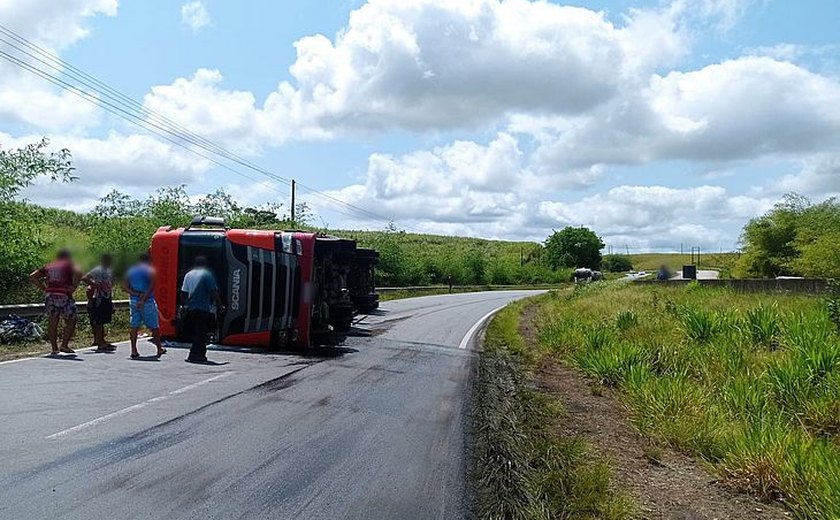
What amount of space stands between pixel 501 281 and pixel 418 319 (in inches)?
2110

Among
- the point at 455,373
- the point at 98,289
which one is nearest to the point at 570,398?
the point at 455,373

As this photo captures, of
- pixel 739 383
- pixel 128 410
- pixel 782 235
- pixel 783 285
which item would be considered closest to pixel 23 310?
pixel 128 410

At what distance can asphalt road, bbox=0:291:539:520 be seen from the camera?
532 centimetres

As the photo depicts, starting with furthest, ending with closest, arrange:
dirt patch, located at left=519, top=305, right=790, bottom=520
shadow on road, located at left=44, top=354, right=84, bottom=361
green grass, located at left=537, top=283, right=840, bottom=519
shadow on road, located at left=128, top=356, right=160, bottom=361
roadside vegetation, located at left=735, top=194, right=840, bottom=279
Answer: roadside vegetation, located at left=735, top=194, right=840, bottom=279
shadow on road, located at left=128, top=356, right=160, bottom=361
shadow on road, located at left=44, top=354, right=84, bottom=361
green grass, located at left=537, top=283, right=840, bottom=519
dirt patch, located at left=519, top=305, right=790, bottom=520

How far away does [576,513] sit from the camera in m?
5.60

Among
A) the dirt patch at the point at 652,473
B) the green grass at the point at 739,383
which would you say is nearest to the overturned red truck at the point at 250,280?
the green grass at the point at 739,383

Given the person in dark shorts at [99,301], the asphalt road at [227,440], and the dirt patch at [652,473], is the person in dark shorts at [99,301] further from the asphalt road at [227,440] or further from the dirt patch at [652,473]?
the dirt patch at [652,473]

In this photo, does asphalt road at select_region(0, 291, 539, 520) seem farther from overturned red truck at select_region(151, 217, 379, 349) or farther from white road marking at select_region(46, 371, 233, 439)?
overturned red truck at select_region(151, 217, 379, 349)

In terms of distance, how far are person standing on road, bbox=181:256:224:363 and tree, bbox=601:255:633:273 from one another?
4406 inches

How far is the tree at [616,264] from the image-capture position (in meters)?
122

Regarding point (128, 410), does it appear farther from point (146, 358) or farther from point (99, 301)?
point (99, 301)

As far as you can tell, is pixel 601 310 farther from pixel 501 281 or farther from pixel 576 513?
pixel 501 281

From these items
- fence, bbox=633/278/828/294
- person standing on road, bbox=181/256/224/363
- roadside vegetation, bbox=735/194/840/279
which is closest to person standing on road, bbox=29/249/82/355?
person standing on road, bbox=181/256/224/363

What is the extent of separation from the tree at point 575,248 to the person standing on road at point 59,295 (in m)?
97.2
